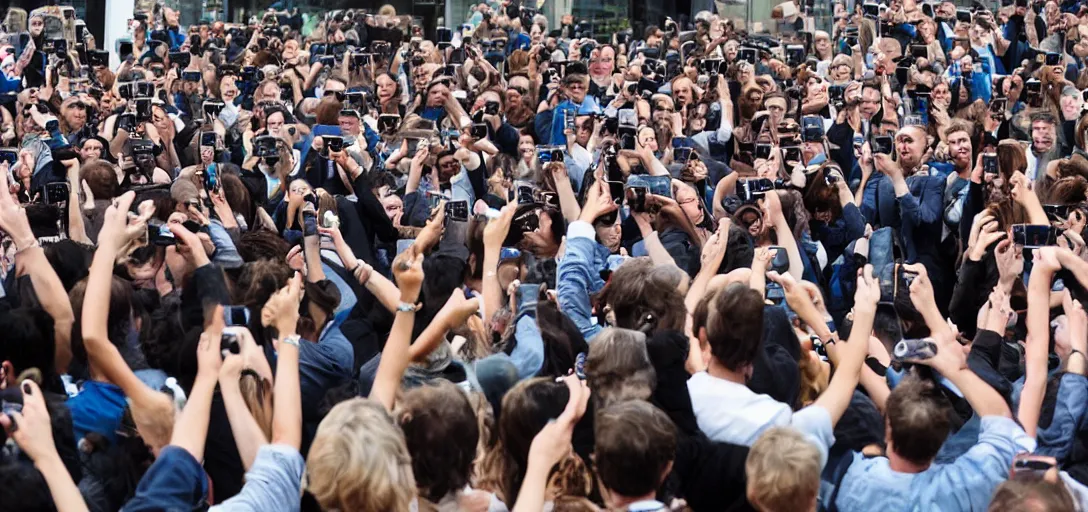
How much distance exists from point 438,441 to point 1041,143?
20.3 ft

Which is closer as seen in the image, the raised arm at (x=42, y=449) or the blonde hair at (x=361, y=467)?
the blonde hair at (x=361, y=467)

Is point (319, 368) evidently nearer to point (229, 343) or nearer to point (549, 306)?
point (549, 306)

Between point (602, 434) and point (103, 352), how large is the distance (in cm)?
141

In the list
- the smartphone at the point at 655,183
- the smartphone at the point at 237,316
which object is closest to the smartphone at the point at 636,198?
the smartphone at the point at 655,183

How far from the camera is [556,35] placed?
17484 mm

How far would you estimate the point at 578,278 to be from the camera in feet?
16.5

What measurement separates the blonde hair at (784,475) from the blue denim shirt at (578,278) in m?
1.50

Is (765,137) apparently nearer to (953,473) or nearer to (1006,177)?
(1006,177)

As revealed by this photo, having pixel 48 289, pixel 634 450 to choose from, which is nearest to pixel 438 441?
pixel 634 450

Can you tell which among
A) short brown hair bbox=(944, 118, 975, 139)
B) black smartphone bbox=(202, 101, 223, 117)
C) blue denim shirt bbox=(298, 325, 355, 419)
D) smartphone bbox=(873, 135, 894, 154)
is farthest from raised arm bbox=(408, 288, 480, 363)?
black smartphone bbox=(202, 101, 223, 117)

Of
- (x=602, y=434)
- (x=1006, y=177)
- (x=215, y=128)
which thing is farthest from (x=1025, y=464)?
(x=215, y=128)

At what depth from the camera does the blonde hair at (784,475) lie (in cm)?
338

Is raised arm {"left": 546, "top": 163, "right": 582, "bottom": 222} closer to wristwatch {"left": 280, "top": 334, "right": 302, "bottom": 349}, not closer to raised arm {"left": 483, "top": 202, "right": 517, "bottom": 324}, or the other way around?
raised arm {"left": 483, "top": 202, "right": 517, "bottom": 324}

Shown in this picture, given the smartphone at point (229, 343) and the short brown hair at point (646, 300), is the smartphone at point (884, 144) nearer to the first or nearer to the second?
the short brown hair at point (646, 300)
